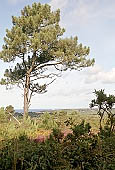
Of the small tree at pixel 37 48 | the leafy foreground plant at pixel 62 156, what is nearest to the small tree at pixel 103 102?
the leafy foreground plant at pixel 62 156

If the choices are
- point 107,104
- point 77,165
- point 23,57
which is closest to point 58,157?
point 77,165

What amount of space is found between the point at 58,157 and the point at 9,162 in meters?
0.42

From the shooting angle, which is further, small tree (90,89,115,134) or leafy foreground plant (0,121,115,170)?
small tree (90,89,115,134)

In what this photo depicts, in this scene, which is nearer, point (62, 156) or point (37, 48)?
point (62, 156)

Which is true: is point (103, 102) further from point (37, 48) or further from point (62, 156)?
point (37, 48)

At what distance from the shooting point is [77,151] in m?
2.23

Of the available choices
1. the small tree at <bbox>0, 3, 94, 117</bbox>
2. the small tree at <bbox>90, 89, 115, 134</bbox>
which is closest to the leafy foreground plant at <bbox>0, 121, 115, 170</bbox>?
the small tree at <bbox>90, 89, 115, 134</bbox>

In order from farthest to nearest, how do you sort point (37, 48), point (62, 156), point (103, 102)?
point (37, 48) → point (103, 102) → point (62, 156)

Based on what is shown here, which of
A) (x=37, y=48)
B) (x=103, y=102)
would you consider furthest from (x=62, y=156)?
(x=37, y=48)

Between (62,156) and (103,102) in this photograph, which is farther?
(103,102)

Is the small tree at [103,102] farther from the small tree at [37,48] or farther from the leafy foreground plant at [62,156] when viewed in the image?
the small tree at [37,48]

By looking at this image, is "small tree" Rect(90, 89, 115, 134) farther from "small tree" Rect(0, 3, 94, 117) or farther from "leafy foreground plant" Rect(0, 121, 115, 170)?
"small tree" Rect(0, 3, 94, 117)

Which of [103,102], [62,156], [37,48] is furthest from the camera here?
[37,48]

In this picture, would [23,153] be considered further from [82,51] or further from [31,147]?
[82,51]
